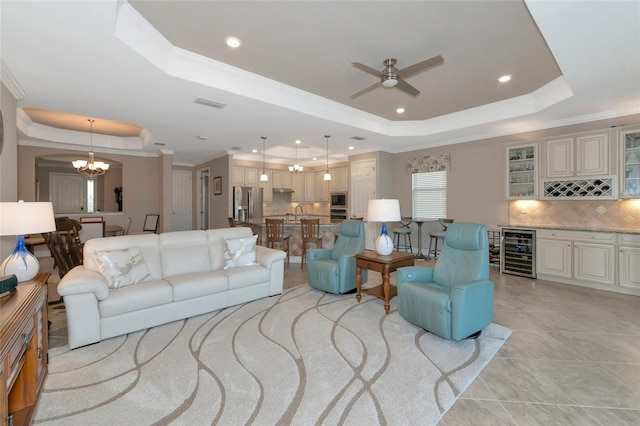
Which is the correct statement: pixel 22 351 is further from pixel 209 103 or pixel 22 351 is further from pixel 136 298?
pixel 209 103

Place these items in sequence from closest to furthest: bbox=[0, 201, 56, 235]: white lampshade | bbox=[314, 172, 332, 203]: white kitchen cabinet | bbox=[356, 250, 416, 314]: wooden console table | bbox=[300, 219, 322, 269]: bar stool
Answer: bbox=[0, 201, 56, 235]: white lampshade
bbox=[356, 250, 416, 314]: wooden console table
bbox=[300, 219, 322, 269]: bar stool
bbox=[314, 172, 332, 203]: white kitchen cabinet

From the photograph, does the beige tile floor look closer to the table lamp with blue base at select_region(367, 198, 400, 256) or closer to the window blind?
the table lamp with blue base at select_region(367, 198, 400, 256)

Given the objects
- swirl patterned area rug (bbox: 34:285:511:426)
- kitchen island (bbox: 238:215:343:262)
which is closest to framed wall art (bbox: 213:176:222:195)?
kitchen island (bbox: 238:215:343:262)

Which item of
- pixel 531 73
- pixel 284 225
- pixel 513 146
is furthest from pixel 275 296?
pixel 513 146

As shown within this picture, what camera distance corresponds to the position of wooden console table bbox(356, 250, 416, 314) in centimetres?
340

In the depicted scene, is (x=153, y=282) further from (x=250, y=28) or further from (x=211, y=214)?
(x=211, y=214)

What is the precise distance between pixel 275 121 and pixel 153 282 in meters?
3.09

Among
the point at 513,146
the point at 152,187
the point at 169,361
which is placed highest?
the point at 513,146

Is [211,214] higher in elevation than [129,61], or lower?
lower

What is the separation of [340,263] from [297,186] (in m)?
6.16

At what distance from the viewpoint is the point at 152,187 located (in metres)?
8.12

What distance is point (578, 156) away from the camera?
4617 mm

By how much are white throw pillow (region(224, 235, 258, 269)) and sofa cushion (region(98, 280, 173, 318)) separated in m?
0.86

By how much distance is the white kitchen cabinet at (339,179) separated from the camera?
8792mm
